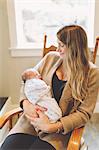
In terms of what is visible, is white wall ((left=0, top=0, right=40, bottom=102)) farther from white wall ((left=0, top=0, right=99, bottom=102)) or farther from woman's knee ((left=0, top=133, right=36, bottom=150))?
woman's knee ((left=0, top=133, right=36, bottom=150))

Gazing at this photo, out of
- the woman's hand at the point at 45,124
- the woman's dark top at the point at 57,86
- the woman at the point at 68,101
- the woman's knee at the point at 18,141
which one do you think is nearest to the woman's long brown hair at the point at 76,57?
the woman at the point at 68,101

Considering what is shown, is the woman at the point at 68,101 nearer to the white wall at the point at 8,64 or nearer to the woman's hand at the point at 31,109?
the woman's hand at the point at 31,109

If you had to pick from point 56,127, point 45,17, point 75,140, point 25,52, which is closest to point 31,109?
point 56,127

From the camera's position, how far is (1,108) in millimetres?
2613

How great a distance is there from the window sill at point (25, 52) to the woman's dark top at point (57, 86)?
114 cm

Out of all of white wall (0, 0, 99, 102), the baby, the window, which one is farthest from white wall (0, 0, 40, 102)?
the baby

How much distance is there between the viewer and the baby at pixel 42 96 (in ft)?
5.00

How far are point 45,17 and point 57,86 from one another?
4.47ft

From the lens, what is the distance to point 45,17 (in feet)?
9.14

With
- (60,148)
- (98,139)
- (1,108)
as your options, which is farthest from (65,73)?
(1,108)

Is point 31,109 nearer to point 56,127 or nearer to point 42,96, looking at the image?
point 42,96

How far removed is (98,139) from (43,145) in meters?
1.06

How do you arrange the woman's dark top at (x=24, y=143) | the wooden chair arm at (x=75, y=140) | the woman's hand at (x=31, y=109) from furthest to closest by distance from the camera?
1. the woman's hand at (x=31, y=109)
2. the woman's dark top at (x=24, y=143)
3. the wooden chair arm at (x=75, y=140)

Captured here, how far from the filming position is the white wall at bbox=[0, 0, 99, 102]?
269 centimetres
